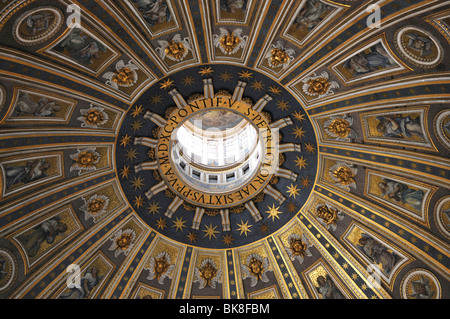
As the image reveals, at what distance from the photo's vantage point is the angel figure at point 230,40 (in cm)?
1553

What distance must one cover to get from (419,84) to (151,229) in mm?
13189

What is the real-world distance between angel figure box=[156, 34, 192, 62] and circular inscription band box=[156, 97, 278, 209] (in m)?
2.55

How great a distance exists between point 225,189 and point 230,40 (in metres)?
7.78

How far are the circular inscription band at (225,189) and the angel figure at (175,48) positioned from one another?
2551mm

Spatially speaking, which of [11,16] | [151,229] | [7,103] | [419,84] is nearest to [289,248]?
[151,229]

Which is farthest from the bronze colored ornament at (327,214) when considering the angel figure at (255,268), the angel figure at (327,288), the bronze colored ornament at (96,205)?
the bronze colored ornament at (96,205)

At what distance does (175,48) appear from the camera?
15.9 m

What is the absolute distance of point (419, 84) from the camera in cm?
1387

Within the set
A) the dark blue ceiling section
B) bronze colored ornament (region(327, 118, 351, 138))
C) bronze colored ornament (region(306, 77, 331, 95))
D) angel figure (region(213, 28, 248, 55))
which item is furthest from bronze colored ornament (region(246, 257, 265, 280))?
angel figure (region(213, 28, 248, 55))

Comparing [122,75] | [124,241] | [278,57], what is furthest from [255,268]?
[122,75]

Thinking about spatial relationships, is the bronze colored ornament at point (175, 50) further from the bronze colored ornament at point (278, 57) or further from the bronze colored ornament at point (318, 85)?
the bronze colored ornament at point (318, 85)

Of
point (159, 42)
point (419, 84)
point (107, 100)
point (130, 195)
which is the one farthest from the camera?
point (130, 195)

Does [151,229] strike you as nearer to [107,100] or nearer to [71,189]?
[71,189]

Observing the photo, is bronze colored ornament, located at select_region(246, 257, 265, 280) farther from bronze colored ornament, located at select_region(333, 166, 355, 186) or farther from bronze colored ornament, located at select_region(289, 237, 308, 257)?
bronze colored ornament, located at select_region(333, 166, 355, 186)
